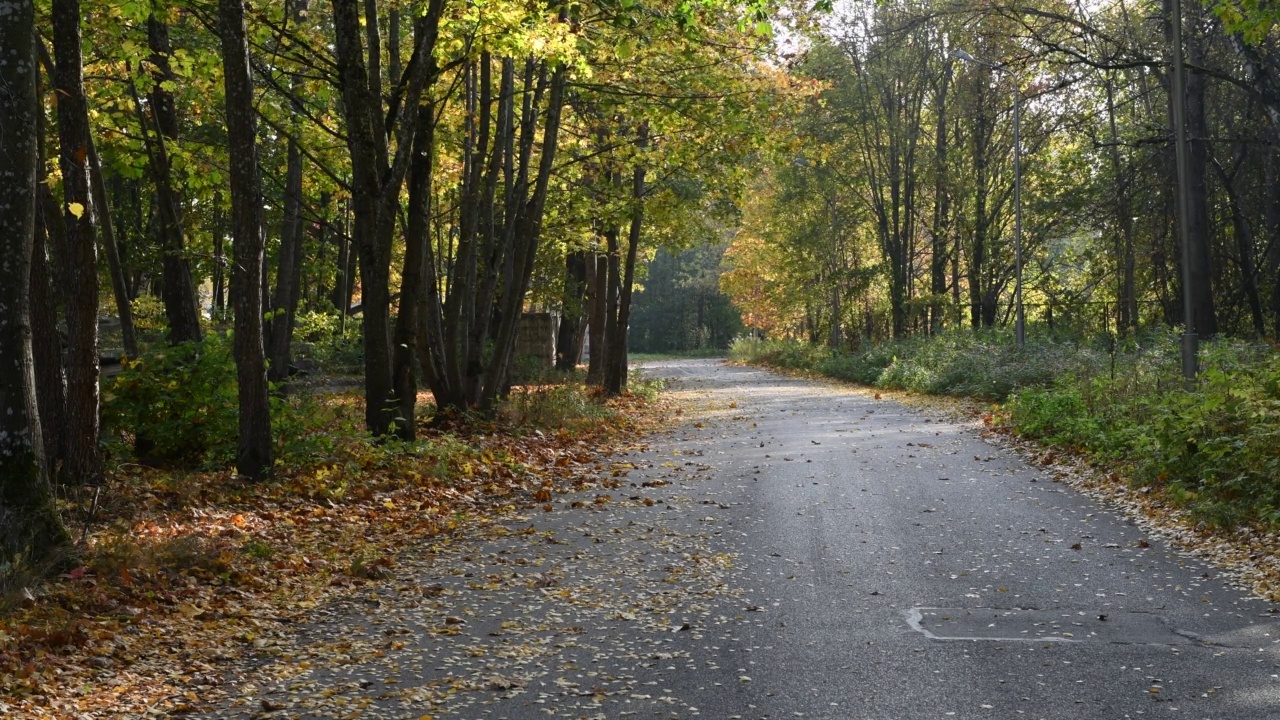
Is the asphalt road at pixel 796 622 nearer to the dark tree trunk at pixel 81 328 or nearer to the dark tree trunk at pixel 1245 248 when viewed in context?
the dark tree trunk at pixel 81 328

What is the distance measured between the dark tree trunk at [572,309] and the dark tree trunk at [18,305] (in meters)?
25.2

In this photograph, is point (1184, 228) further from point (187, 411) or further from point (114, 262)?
point (114, 262)

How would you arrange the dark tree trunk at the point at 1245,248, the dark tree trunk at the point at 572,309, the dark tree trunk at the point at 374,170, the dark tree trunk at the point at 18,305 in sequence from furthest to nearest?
the dark tree trunk at the point at 572,309
the dark tree trunk at the point at 1245,248
the dark tree trunk at the point at 374,170
the dark tree trunk at the point at 18,305

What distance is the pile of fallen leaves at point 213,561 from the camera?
237 inches

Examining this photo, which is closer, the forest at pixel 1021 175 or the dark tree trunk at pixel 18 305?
the dark tree trunk at pixel 18 305

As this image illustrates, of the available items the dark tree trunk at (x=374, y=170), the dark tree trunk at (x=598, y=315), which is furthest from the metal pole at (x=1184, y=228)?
the dark tree trunk at (x=598, y=315)

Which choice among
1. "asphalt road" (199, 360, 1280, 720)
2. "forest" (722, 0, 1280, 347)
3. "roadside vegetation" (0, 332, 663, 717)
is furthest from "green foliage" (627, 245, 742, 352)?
"asphalt road" (199, 360, 1280, 720)

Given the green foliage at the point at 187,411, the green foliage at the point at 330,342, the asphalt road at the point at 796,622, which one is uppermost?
the green foliage at the point at 330,342

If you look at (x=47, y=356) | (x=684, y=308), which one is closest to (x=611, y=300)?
(x=47, y=356)

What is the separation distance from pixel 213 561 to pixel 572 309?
2661 cm

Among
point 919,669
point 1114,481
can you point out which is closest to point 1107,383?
point 1114,481

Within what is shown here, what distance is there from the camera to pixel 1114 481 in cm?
1303

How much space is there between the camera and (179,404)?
12320 mm

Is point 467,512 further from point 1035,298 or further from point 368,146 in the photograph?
point 1035,298
